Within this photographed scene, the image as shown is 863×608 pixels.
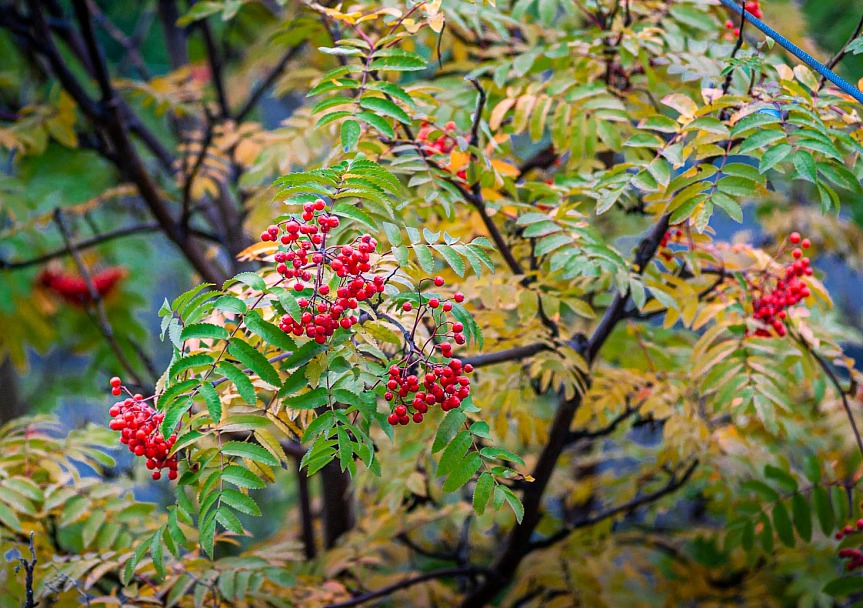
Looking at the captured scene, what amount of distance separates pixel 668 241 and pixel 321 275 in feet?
4.16

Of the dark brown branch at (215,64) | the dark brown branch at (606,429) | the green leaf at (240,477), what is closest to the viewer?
the green leaf at (240,477)

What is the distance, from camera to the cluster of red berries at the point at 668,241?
211cm

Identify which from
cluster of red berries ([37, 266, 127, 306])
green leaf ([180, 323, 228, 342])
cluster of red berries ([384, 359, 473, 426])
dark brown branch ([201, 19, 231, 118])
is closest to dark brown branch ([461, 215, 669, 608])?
cluster of red berries ([384, 359, 473, 426])

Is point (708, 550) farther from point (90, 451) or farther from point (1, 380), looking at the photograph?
point (1, 380)

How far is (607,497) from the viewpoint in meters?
3.34

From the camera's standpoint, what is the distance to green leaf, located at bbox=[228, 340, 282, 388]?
52.4 inches

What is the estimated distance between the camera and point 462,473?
4.79ft

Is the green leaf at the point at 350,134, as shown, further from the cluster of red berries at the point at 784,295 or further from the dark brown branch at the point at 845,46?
the cluster of red berries at the point at 784,295

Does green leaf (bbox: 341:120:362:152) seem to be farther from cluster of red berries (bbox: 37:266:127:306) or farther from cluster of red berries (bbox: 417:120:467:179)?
cluster of red berries (bbox: 37:266:127:306)

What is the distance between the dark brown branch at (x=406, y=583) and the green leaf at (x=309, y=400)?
3.53ft

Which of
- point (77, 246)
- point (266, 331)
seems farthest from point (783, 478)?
point (77, 246)

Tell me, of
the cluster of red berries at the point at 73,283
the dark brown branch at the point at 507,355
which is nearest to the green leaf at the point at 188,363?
the dark brown branch at the point at 507,355

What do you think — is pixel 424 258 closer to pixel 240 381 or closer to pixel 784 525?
pixel 240 381

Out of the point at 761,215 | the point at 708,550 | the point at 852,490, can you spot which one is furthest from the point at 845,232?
the point at 852,490
